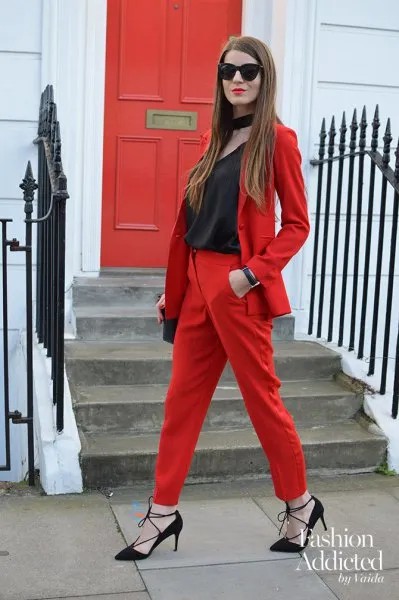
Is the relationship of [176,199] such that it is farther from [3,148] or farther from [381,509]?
[381,509]

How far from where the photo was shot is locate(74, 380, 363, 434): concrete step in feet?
14.6

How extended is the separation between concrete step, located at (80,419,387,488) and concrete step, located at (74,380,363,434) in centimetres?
6

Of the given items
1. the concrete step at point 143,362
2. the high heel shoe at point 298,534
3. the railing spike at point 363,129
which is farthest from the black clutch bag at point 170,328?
the railing spike at point 363,129

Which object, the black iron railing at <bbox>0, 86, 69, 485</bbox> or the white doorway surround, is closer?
the black iron railing at <bbox>0, 86, 69, 485</bbox>

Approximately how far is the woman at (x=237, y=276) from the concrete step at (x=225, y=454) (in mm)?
748

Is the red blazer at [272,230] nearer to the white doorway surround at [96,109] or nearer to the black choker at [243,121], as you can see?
the black choker at [243,121]

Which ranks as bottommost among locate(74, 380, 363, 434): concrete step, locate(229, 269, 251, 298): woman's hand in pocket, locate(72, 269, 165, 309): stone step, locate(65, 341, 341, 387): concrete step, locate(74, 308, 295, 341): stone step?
locate(74, 380, 363, 434): concrete step

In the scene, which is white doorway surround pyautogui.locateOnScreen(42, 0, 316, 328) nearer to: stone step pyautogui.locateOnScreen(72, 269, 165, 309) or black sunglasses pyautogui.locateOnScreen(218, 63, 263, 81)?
stone step pyautogui.locateOnScreen(72, 269, 165, 309)

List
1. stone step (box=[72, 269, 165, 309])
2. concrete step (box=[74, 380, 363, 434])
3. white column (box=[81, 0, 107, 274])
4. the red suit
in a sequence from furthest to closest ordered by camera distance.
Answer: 1. white column (box=[81, 0, 107, 274])
2. stone step (box=[72, 269, 165, 309])
3. concrete step (box=[74, 380, 363, 434])
4. the red suit

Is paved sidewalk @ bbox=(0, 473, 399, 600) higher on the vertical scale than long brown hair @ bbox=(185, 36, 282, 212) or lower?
lower

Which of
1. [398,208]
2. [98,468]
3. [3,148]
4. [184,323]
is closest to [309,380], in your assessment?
[398,208]

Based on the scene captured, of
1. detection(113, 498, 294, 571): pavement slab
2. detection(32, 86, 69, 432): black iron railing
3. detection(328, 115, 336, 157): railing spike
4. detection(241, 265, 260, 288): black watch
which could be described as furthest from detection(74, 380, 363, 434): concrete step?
detection(241, 265, 260, 288): black watch

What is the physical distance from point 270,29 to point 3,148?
1944 mm

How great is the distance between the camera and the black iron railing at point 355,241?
4715mm
